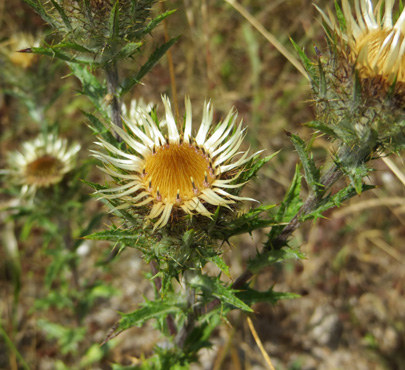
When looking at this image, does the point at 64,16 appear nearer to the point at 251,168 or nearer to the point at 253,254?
the point at 251,168

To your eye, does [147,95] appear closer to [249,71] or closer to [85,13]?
[249,71]

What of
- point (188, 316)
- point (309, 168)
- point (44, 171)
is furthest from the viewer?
point (44, 171)

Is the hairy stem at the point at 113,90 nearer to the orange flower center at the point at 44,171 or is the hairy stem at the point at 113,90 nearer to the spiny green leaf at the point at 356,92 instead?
the spiny green leaf at the point at 356,92

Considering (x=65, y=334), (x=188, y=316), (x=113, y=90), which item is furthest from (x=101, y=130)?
(x=65, y=334)

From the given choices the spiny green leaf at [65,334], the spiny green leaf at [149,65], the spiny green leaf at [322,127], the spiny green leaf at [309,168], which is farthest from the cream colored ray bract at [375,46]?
the spiny green leaf at [65,334]

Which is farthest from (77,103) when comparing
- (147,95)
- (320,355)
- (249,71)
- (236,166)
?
(320,355)

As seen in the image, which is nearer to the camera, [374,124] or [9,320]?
[374,124]

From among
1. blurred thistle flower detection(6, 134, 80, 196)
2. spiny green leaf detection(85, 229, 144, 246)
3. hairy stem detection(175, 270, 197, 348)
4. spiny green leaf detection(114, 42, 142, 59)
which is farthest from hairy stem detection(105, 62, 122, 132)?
blurred thistle flower detection(6, 134, 80, 196)

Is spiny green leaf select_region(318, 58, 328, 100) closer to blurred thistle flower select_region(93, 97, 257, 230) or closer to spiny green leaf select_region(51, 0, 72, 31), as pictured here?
blurred thistle flower select_region(93, 97, 257, 230)
